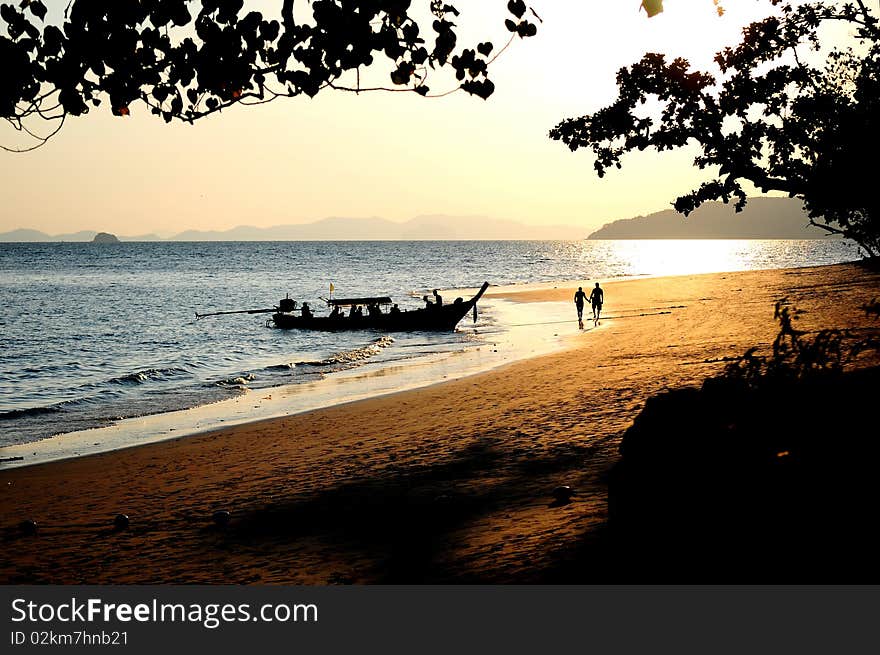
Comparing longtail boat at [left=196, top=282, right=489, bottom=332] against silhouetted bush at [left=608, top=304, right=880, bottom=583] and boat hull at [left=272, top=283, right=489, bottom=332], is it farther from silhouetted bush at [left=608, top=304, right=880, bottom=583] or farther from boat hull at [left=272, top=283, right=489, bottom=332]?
silhouetted bush at [left=608, top=304, right=880, bottom=583]

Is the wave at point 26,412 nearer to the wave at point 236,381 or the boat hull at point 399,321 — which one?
the wave at point 236,381

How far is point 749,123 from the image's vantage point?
11.9 m

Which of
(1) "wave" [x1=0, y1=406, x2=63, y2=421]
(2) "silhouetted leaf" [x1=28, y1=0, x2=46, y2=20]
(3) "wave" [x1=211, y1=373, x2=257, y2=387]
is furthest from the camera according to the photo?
(3) "wave" [x1=211, y1=373, x2=257, y2=387]

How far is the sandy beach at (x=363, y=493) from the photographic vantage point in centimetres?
847

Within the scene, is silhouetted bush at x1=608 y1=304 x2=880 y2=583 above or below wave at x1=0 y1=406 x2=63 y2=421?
above

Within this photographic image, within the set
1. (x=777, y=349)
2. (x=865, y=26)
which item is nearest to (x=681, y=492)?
(x=777, y=349)

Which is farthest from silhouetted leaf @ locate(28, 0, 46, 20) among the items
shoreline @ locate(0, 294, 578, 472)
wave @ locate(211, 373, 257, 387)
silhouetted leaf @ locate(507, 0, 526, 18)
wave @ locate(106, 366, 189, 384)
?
wave @ locate(106, 366, 189, 384)

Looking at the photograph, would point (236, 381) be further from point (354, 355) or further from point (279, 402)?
point (354, 355)

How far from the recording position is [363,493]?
445 inches

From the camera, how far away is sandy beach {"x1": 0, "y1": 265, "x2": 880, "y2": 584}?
8.47m

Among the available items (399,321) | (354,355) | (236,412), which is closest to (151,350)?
(354,355)

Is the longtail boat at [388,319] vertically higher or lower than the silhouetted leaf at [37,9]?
lower

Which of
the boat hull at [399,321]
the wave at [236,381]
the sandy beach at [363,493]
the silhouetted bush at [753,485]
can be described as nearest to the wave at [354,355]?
the wave at [236,381]

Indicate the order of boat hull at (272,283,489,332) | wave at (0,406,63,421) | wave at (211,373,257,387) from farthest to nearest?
1. boat hull at (272,283,489,332)
2. wave at (211,373,257,387)
3. wave at (0,406,63,421)
